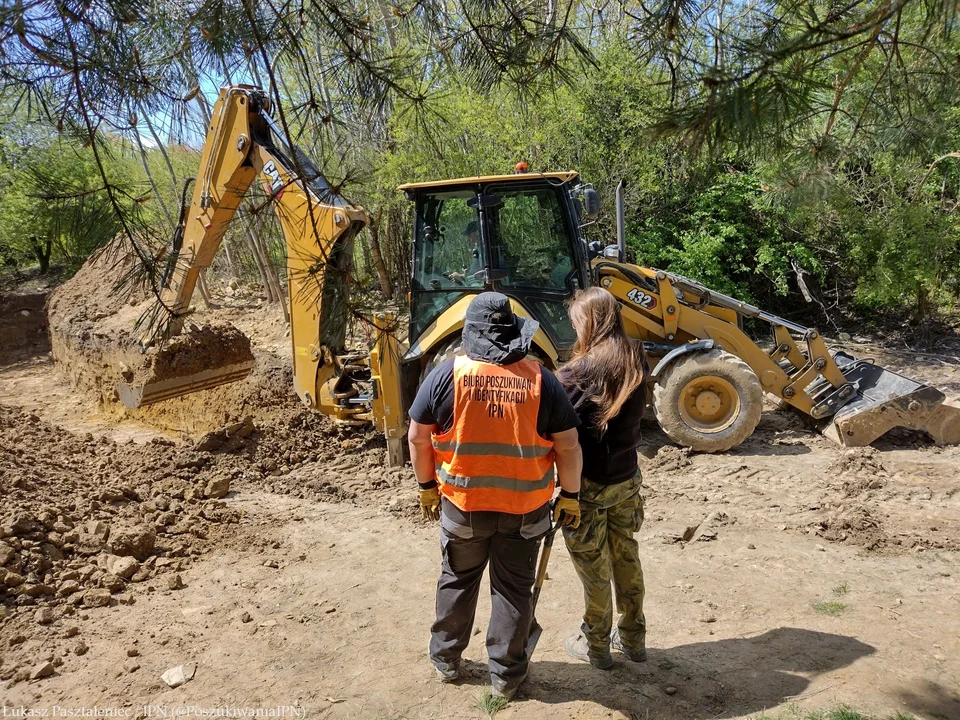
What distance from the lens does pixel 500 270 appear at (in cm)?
568

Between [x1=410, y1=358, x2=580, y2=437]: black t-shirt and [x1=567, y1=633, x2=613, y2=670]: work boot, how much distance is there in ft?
3.78

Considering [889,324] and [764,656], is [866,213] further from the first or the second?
[764,656]

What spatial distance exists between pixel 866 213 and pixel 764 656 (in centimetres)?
622

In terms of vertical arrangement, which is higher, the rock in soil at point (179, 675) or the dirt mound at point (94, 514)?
the dirt mound at point (94, 514)

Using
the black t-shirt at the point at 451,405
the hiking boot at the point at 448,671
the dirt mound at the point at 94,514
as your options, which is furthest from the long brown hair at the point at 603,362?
the dirt mound at the point at 94,514

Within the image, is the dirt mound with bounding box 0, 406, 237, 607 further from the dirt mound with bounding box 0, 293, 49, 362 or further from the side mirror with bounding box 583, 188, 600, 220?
the dirt mound with bounding box 0, 293, 49, 362

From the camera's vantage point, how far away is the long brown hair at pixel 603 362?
2.86 m

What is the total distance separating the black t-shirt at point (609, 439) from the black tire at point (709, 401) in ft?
10.6

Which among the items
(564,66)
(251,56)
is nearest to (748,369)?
(564,66)

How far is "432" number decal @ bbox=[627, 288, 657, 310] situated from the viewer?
6465 mm

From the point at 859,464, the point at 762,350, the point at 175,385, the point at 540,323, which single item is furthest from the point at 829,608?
the point at 175,385

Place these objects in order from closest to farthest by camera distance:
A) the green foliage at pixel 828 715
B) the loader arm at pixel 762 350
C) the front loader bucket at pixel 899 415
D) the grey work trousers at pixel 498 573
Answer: the green foliage at pixel 828 715 → the grey work trousers at pixel 498 573 → the front loader bucket at pixel 899 415 → the loader arm at pixel 762 350

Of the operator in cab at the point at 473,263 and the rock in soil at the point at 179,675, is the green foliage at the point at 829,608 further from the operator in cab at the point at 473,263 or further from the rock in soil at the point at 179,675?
the operator in cab at the point at 473,263

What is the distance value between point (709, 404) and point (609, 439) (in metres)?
3.47
